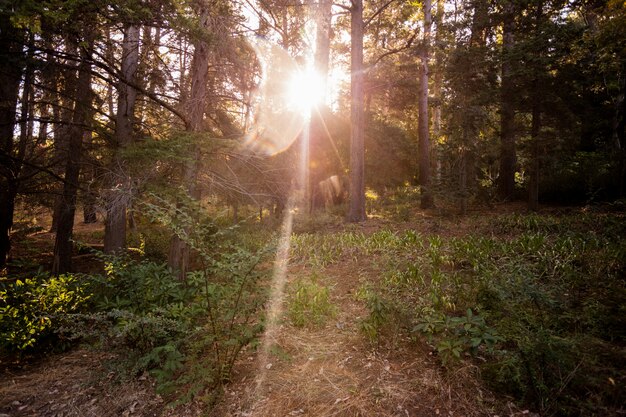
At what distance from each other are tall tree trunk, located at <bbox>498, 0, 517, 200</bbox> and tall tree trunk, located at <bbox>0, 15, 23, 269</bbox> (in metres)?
11.8

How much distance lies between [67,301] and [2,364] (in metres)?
1.02

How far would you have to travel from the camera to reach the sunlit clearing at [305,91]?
1199 cm

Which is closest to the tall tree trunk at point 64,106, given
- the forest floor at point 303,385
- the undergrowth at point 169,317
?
the undergrowth at point 169,317

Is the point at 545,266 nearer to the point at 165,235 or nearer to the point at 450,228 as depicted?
the point at 450,228

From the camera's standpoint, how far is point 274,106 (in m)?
10.6

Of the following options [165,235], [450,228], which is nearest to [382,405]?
[450,228]

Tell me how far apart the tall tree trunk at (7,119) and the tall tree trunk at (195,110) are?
113 inches

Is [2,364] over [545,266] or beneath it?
beneath

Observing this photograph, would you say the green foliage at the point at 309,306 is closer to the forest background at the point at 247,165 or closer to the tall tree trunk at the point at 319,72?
the forest background at the point at 247,165

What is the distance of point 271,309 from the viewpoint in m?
4.31

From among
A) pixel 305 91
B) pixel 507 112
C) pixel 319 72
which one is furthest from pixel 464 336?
pixel 319 72

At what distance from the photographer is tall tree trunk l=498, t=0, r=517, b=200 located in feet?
34.3

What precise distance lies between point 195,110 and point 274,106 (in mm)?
4220

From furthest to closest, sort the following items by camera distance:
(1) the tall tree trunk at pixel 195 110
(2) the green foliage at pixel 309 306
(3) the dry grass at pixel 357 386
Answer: (1) the tall tree trunk at pixel 195 110 → (2) the green foliage at pixel 309 306 → (3) the dry grass at pixel 357 386
